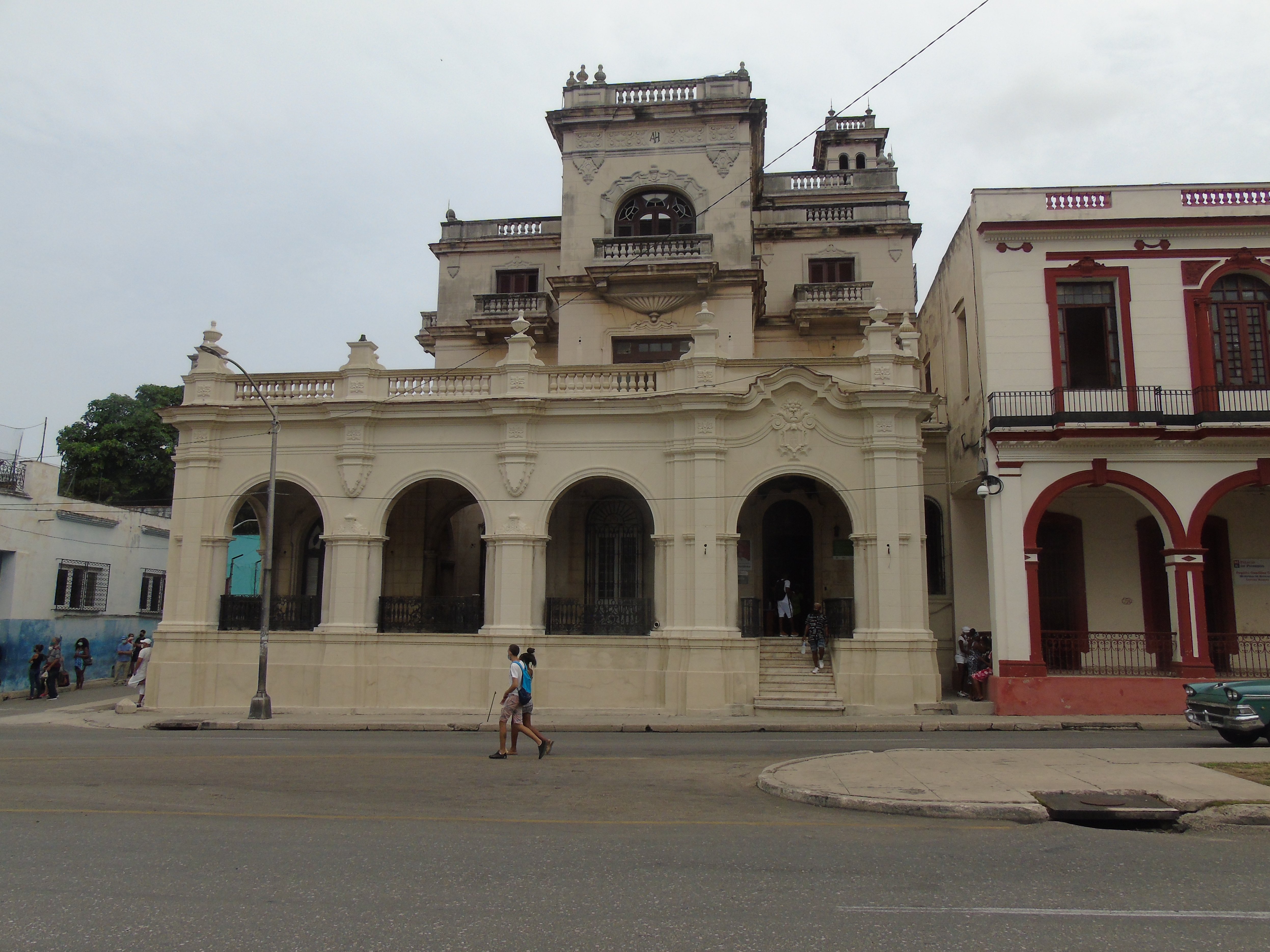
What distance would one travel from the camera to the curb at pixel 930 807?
9.12 m

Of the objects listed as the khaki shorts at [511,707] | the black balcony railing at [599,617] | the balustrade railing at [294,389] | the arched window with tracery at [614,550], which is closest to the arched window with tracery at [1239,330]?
the black balcony railing at [599,617]

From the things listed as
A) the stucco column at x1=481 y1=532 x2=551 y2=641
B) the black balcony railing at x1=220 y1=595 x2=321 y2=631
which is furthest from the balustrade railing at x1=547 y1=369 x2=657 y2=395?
the black balcony railing at x1=220 y1=595 x2=321 y2=631

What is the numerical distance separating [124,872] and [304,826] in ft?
6.22

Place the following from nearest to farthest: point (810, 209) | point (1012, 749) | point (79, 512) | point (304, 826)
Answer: point (304, 826), point (1012, 749), point (810, 209), point (79, 512)

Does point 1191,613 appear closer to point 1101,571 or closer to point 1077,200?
point 1101,571

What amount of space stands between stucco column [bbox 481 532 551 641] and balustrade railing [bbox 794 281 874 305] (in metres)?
10.8

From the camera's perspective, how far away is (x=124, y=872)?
6.96m

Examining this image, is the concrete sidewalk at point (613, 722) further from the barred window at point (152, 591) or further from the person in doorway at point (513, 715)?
the barred window at point (152, 591)

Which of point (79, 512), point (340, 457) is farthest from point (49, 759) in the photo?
point (79, 512)

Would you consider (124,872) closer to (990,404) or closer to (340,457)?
(340,457)

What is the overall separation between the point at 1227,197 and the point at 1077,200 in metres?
3.14

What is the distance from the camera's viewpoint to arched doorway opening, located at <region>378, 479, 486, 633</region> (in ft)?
74.1

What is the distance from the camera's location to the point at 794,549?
24.9 m

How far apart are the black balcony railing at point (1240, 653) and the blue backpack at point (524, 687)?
1528cm
